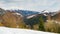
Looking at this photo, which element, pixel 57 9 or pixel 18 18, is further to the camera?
pixel 18 18

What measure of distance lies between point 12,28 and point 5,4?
0.35m

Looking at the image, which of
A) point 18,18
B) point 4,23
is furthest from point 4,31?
point 18,18

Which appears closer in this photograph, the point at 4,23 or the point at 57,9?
the point at 57,9

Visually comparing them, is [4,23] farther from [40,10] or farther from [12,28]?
[40,10]

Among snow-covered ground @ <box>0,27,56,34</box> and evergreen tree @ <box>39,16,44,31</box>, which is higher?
evergreen tree @ <box>39,16,44,31</box>

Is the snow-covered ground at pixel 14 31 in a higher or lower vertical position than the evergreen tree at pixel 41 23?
lower

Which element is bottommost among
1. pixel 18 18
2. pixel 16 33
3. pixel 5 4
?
pixel 16 33

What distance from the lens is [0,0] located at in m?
2.43

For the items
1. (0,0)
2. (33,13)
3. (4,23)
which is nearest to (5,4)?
(0,0)

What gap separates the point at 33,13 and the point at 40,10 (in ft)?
0.34

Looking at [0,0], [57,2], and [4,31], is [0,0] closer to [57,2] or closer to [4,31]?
[4,31]

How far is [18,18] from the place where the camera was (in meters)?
2.40

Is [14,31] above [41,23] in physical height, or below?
below

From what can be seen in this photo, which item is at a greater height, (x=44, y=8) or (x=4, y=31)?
(x=44, y=8)
